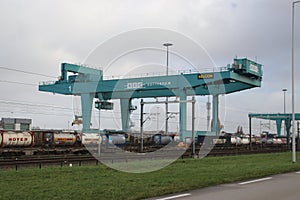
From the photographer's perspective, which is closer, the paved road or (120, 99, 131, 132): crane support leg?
the paved road

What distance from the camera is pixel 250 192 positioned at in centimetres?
1280

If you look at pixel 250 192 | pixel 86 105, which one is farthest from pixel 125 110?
pixel 250 192

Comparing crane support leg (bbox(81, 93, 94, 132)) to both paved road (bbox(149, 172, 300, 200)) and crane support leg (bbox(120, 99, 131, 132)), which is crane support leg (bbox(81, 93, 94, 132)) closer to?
crane support leg (bbox(120, 99, 131, 132))

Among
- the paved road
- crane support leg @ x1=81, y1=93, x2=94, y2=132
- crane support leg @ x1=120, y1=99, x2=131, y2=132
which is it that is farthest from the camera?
crane support leg @ x1=120, y1=99, x2=131, y2=132

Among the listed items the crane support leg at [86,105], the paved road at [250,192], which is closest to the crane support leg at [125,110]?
the crane support leg at [86,105]

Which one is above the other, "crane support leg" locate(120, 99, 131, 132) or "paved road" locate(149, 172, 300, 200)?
"crane support leg" locate(120, 99, 131, 132)

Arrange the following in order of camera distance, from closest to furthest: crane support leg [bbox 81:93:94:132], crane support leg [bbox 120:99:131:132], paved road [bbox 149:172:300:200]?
paved road [bbox 149:172:300:200], crane support leg [bbox 81:93:94:132], crane support leg [bbox 120:99:131:132]

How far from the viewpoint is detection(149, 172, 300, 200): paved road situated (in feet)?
38.5

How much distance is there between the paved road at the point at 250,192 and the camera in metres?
11.7

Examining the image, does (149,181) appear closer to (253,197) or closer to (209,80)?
(253,197)

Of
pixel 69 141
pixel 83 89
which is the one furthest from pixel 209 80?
pixel 69 141

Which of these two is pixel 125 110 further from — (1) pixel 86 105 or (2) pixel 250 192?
(2) pixel 250 192

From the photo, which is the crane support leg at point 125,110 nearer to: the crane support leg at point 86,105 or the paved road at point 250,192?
the crane support leg at point 86,105

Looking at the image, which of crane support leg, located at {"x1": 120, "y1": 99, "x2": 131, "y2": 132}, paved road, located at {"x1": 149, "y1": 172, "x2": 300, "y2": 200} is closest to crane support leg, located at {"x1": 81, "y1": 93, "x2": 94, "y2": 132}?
crane support leg, located at {"x1": 120, "y1": 99, "x2": 131, "y2": 132}
